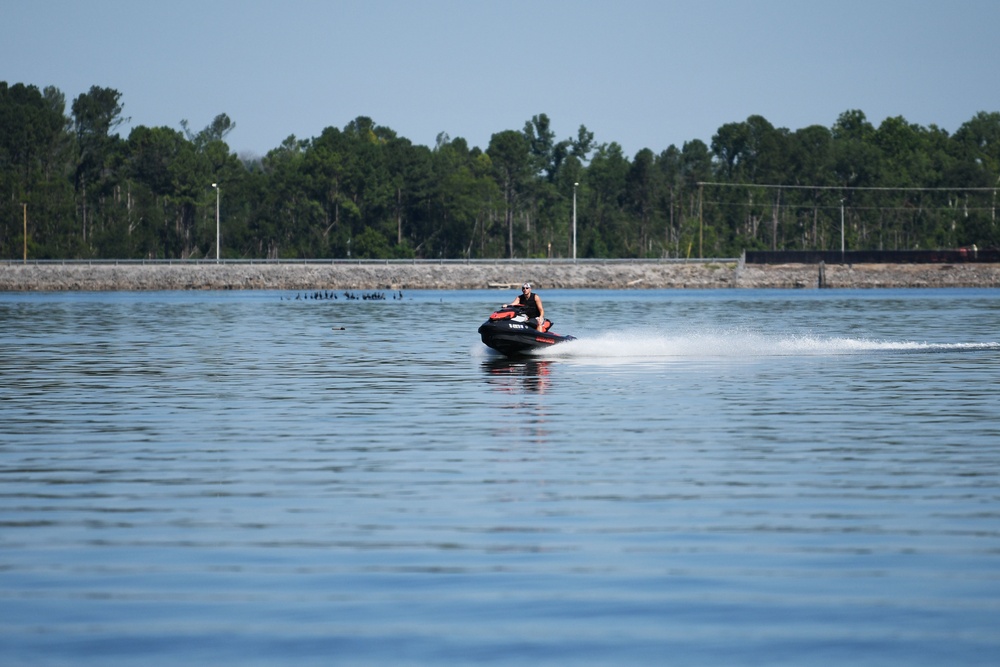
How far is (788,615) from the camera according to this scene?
10.2m

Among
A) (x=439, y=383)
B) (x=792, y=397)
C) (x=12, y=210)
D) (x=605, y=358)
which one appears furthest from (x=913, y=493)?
(x=12, y=210)

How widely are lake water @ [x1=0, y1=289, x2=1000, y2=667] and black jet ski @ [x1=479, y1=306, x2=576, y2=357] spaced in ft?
17.8

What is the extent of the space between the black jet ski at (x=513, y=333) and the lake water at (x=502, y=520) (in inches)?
214

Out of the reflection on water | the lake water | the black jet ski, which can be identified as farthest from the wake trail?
the lake water

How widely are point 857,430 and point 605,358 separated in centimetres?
1831

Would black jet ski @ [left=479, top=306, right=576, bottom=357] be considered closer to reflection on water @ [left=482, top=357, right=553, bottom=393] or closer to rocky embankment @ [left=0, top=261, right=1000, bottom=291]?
reflection on water @ [left=482, top=357, right=553, bottom=393]

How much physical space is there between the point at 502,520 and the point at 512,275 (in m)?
137

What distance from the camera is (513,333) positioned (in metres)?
38.1

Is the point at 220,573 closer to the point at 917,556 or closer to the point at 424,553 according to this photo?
the point at 424,553

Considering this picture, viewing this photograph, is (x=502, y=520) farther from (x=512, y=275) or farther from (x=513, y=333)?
(x=512, y=275)

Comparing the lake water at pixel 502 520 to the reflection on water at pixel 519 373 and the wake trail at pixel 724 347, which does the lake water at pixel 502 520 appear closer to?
the reflection on water at pixel 519 373

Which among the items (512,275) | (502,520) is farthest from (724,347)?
(512,275)

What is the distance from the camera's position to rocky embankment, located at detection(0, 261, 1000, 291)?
143m

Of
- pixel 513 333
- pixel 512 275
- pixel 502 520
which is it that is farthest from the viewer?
pixel 512 275
